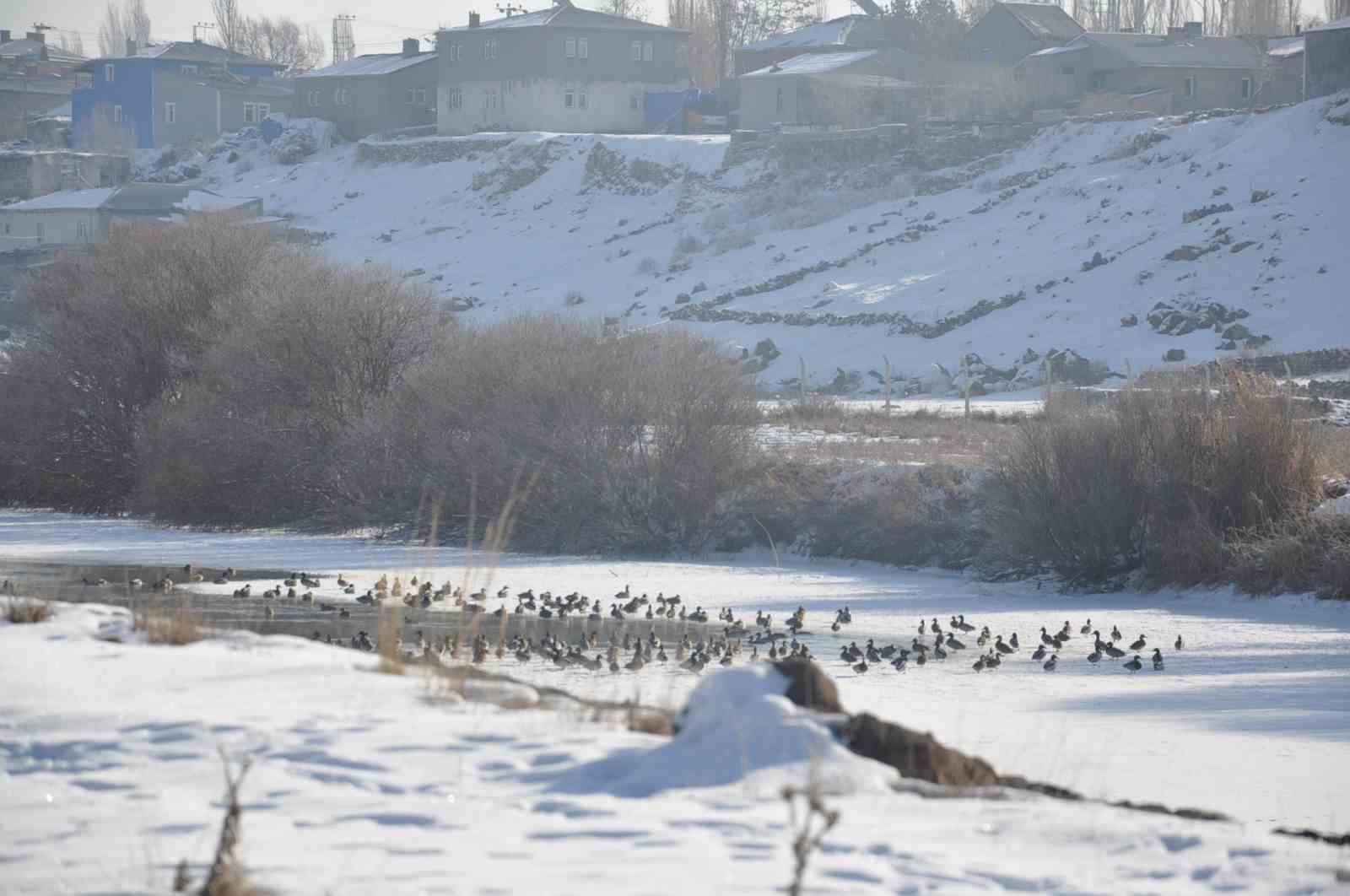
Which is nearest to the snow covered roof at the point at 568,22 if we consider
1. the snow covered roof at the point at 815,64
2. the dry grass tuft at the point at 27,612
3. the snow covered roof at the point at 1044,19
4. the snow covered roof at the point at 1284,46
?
the snow covered roof at the point at 815,64

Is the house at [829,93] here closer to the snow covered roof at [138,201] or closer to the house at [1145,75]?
the house at [1145,75]

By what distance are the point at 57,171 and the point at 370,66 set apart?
1805cm

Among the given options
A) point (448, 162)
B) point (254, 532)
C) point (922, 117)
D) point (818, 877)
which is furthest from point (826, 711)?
point (448, 162)

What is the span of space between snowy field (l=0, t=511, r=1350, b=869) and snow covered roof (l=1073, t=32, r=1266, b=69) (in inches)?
1928

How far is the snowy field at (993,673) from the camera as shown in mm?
10180

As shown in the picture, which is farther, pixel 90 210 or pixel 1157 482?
pixel 90 210

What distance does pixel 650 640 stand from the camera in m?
18.8

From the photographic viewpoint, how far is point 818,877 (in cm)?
636

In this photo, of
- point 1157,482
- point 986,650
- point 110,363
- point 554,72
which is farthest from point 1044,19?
point 986,650

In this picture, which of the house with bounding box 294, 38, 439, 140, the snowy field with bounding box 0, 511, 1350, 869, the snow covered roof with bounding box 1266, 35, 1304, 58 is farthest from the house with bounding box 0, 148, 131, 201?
the snowy field with bounding box 0, 511, 1350, 869

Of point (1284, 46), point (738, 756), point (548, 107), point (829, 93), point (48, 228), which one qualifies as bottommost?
point (738, 756)

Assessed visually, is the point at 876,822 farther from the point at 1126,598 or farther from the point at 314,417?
the point at 314,417

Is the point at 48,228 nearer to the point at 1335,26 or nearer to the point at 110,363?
the point at 110,363

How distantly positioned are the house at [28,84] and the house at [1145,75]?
225 ft
